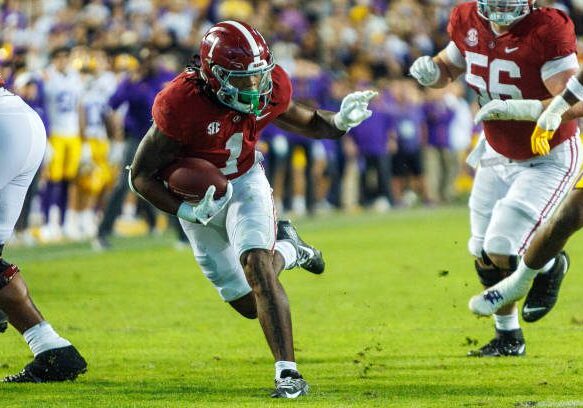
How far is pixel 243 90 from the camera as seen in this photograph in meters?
5.60

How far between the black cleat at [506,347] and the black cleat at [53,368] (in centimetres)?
202

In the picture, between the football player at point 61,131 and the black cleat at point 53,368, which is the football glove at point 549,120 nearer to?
the black cleat at point 53,368

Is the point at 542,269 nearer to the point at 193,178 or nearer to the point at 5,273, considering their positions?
the point at 193,178

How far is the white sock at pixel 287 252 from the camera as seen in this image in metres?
6.03

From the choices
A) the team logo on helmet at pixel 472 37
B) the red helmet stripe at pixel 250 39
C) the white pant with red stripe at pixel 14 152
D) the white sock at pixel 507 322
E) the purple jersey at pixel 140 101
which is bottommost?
the purple jersey at pixel 140 101

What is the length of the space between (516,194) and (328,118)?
1.04m

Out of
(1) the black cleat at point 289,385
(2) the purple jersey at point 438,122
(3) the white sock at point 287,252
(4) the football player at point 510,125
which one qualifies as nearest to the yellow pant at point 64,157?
(2) the purple jersey at point 438,122

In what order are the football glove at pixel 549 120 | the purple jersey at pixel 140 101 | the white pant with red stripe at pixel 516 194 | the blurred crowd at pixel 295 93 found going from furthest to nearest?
1. the blurred crowd at pixel 295 93
2. the purple jersey at pixel 140 101
3. the white pant with red stripe at pixel 516 194
4. the football glove at pixel 549 120

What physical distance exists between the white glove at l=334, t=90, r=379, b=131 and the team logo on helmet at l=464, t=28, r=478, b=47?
82cm

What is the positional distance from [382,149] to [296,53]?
1.73 m

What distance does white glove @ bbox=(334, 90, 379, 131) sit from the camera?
6031 mm

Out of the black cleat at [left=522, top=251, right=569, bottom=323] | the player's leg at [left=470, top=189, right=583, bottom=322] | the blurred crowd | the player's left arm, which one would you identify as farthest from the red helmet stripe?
the blurred crowd

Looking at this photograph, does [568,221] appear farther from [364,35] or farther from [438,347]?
[364,35]

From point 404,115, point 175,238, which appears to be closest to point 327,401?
point 175,238
